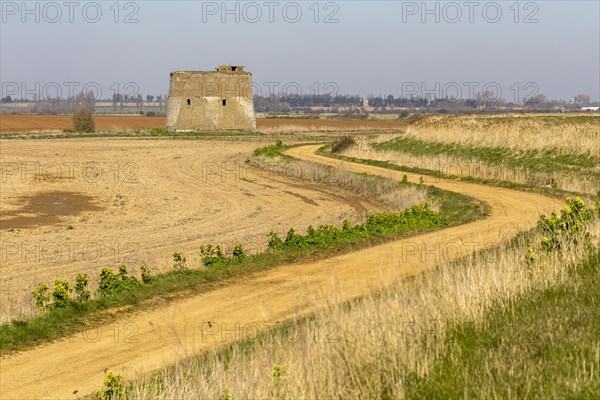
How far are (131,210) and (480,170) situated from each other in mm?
16144

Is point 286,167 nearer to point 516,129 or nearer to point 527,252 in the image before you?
point 516,129

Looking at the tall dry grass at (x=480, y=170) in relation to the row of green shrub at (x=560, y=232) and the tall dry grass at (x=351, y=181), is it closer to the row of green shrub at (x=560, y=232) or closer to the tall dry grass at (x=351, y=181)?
the tall dry grass at (x=351, y=181)

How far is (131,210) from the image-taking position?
101 ft

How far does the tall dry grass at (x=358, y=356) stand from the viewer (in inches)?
265

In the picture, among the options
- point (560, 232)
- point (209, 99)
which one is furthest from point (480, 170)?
point (209, 99)

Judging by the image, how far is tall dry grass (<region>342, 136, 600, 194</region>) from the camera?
28984 mm

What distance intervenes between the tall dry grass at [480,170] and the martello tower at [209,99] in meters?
35.1

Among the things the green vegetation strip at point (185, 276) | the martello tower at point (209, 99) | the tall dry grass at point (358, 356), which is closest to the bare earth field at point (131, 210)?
the green vegetation strip at point (185, 276)

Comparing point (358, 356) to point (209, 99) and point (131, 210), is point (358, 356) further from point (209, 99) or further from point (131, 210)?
point (209, 99)

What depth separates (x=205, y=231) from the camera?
81.6ft

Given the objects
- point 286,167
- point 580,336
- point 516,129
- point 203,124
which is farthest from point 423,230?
point 203,124

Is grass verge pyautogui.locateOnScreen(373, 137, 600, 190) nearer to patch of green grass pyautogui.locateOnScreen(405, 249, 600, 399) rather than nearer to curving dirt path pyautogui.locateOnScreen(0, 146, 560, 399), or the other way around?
curving dirt path pyautogui.locateOnScreen(0, 146, 560, 399)

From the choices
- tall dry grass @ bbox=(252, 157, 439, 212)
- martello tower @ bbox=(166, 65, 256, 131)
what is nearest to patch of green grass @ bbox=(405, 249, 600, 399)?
tall dry grass @ bbox=(252, 157, 439, 212)

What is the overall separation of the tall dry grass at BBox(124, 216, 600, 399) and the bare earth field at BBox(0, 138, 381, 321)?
20.5 feet
